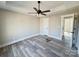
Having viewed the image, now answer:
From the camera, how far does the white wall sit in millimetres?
3815

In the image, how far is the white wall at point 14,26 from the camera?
12.5 ft

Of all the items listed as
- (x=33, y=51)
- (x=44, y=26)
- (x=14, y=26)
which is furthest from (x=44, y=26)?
(x=33, y=51)

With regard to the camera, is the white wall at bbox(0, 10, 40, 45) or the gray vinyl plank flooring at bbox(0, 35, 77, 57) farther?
the white wall at bbox(0, 10, 40, 45)

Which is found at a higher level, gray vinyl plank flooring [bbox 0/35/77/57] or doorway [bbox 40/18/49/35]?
doorway [bbox 40/18/49/35]

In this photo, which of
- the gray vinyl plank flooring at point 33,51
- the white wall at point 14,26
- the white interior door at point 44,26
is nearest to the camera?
the gray vinyl plank flooring at point 33,51

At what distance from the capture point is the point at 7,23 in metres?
4.00

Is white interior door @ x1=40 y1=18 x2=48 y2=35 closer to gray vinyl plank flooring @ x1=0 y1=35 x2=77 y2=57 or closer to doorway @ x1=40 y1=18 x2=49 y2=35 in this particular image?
doorway @ x1=40 y1=18 x2=49 y2=35

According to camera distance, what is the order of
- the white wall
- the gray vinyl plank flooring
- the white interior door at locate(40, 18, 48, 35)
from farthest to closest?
the white interior door at locate(40, 18, 48, 35) < the white wall < the gray vinyl plank flooring

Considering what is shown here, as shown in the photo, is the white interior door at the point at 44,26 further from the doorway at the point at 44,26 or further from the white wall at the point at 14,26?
the white wall at the point at 14,26

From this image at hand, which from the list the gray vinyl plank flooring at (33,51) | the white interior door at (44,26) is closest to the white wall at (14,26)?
the gray vinyl plank flooring at (33,51)

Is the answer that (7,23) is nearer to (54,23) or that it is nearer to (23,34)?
(23,34)

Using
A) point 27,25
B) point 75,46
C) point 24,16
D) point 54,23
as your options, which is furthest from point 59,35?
point 24,16

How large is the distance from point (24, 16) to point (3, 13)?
171 centimetres

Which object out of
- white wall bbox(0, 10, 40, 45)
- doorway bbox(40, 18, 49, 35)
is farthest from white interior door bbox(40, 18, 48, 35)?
white wall bbox(0, 10, 40, 45)
